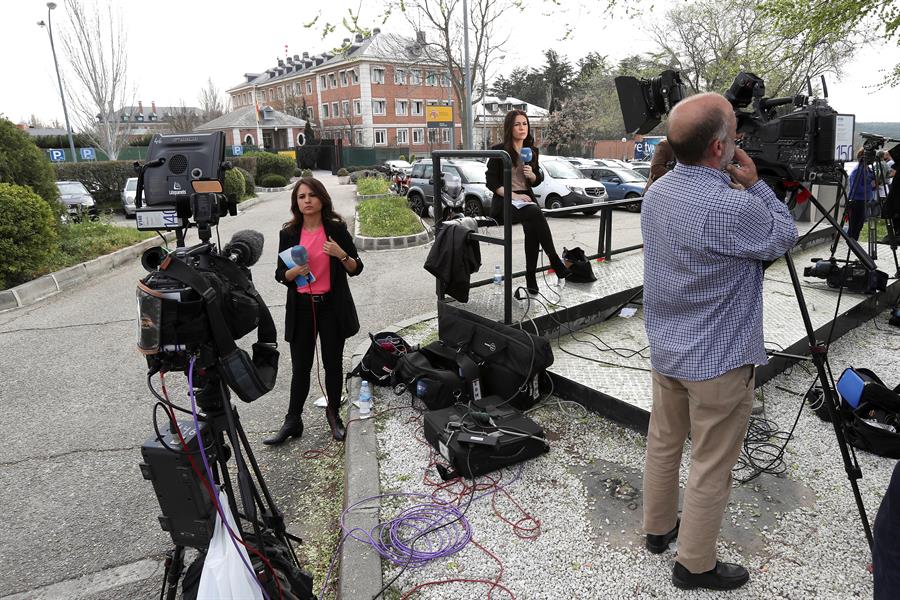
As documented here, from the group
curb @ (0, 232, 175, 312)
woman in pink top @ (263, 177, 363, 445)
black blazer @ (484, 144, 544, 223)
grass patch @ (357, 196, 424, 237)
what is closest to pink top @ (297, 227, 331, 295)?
woman in pink top @ (263, 177, 363, 445)

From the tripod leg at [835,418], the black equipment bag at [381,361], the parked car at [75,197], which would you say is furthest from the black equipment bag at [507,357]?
the parked car at [75,197]

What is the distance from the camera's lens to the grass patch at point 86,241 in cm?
1038

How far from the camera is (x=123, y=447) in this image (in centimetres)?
425

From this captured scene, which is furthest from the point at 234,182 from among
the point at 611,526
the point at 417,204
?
the point at 611,526

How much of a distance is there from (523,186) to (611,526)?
11.6 feet

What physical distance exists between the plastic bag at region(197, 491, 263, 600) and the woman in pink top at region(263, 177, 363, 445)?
2.08 m

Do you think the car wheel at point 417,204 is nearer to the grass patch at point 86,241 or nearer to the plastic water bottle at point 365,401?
the grass patch at point 86,241

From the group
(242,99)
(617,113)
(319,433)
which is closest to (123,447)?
(319,433)

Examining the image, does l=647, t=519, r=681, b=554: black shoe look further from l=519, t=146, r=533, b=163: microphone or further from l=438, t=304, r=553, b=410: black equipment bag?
l=519, t=146, r=533, b=163: microphone

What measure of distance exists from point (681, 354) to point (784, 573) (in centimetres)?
121

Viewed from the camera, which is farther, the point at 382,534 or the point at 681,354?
the point at 382,534

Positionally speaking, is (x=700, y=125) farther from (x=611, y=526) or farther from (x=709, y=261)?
(x=611, y=526)

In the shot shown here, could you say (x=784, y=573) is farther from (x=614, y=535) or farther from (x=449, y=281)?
(x=449, y=281)

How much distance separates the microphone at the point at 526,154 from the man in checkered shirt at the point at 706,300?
3300mm
